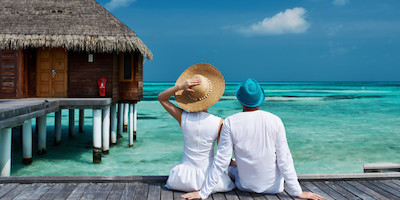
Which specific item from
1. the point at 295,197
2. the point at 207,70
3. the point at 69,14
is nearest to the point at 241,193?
the point at 295,197

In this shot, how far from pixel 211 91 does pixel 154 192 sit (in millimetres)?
1219

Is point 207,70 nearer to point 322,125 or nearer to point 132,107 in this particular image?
point 132,107

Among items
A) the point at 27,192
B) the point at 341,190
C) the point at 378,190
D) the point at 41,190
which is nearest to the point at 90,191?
the point at 41,190

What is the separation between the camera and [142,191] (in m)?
3.89

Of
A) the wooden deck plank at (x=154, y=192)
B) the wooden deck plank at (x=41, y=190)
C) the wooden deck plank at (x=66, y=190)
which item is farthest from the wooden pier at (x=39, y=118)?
the wooden deck plank at (x=154, y=192)

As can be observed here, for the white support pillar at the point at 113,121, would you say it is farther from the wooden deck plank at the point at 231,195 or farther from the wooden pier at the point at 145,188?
the wooden deck plank at the point at 231,195

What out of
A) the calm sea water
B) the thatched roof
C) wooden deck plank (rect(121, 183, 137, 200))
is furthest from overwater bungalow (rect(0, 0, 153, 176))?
wooden deck plank (rect(121, 183, 137, 200))

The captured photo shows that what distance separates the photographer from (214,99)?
3600 mm

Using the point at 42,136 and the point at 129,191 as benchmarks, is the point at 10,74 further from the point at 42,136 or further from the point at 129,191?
the point at 129,191

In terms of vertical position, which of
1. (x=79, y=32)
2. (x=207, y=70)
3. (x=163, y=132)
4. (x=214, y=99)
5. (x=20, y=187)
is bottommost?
(x=163, y=132)

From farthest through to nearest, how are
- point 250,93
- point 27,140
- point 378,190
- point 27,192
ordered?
point 27,140 → point 378,190 → point 27,192 → point 250,93

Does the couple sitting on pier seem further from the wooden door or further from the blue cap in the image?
the wooden door

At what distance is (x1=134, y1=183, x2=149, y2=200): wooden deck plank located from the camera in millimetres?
3709

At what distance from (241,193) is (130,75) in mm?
8611
